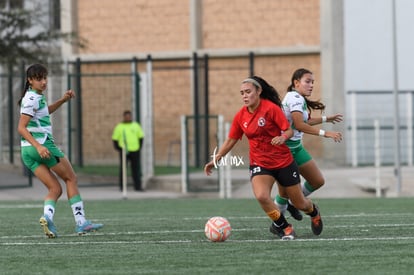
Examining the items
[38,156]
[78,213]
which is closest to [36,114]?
[38,156]

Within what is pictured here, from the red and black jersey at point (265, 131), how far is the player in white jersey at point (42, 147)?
2194 millimetres

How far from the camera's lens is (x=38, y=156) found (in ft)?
46.1

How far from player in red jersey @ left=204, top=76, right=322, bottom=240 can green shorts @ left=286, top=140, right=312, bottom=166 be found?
3.32ft

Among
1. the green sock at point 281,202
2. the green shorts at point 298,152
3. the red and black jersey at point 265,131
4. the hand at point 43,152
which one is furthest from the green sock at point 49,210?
the green shorts at point 298,152

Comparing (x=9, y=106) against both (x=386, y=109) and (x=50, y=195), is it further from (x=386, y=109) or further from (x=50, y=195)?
(x=50, y=195)

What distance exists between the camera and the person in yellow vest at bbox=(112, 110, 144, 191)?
3231 centimetres

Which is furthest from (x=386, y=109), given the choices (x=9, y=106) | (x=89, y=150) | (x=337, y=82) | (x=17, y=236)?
(x=17, y=236)

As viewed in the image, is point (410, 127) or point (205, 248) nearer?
point (205, 248)

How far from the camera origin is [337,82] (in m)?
39.5

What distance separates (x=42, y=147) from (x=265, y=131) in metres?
2.48

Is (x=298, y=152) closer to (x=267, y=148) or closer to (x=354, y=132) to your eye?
(x=267, y=148)

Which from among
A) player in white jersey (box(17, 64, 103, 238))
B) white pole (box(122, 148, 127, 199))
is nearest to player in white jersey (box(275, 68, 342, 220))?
player in white jersey (box(17, 64, 103, 238))

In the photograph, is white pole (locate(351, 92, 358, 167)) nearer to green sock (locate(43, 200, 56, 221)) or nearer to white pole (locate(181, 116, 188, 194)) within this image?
white pole (locate(181, 116, 188, 194))

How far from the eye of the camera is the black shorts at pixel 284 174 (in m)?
13.3
